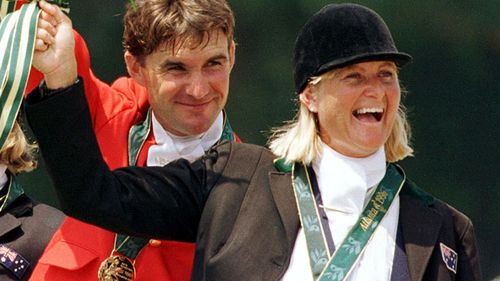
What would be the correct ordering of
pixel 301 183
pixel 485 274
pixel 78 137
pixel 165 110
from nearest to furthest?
1. pixel 78 137
2. pixel 301 183
3. pixel 165 110
4. pixel 485 274

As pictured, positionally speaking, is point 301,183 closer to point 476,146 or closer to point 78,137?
point 78,137

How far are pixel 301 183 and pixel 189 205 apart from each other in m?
0.30

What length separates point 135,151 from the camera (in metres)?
4.61

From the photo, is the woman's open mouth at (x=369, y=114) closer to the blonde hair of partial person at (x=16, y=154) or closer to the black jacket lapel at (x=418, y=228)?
the black jacket lapel at (x=418, y=228)

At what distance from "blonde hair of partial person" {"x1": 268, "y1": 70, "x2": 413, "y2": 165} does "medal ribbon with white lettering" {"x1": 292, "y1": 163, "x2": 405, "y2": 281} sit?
0.04m

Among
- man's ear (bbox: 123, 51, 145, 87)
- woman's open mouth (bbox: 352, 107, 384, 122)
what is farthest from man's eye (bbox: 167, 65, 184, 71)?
woman's open mouth (bbox: 352, 107, 384, 122)

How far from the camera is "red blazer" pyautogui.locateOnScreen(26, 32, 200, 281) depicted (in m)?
4.46

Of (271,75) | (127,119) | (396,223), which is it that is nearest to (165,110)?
(127,119)

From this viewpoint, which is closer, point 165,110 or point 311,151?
point 311,151

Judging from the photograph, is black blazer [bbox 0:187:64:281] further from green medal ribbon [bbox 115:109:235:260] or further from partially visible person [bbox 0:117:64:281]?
green medal ribbon [bbox 115:109:235:260]

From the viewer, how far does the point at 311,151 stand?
4242mm

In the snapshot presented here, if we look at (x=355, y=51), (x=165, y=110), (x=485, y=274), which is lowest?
(x=485, y=274)

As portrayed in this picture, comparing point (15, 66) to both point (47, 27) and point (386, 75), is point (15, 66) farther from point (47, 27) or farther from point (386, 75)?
point (386, 75)

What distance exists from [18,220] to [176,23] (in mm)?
905
